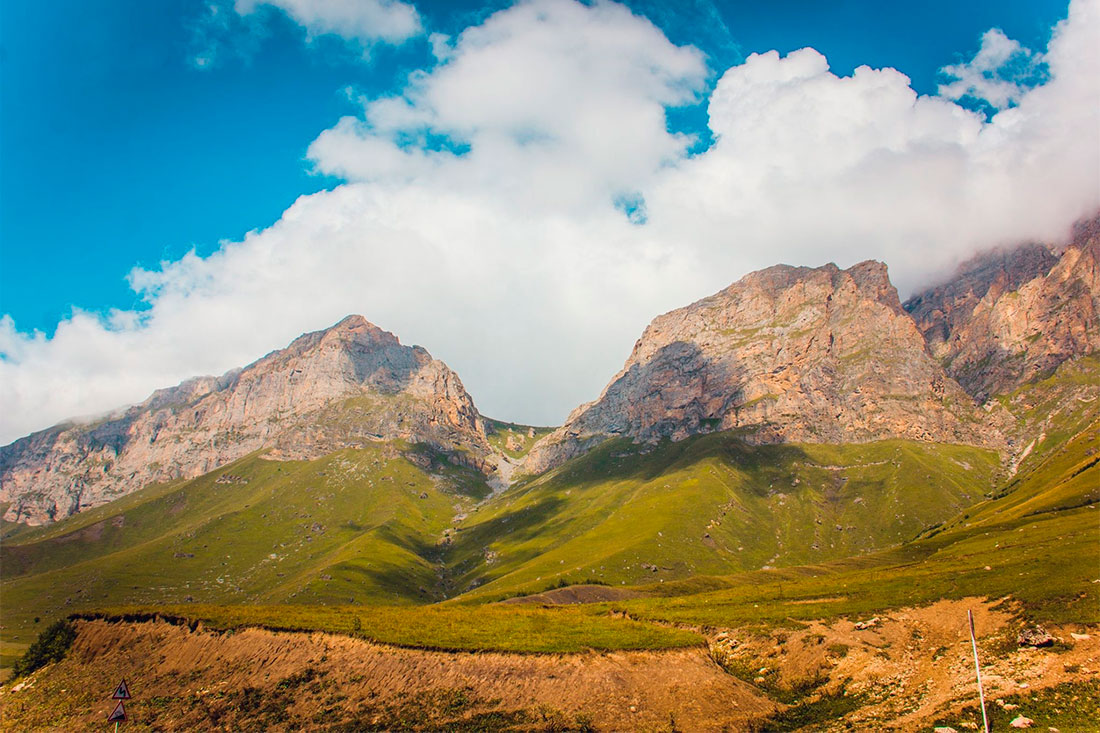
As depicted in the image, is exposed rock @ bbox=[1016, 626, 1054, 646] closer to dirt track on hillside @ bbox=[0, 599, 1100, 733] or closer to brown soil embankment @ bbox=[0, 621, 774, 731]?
→ dirt track on hillside @ bbox=[0, 599, 1100, 733]

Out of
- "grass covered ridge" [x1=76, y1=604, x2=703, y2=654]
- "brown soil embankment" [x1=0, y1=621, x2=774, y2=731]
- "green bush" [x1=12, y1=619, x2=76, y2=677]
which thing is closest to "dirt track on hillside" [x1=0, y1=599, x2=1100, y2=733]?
"brown soil embankment" [x1=0, y1=621, x2=774, y2=731]

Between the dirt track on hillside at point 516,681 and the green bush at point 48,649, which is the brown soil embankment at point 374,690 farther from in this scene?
the green bush at point 48,649

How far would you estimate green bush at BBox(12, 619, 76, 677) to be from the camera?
66.6 m

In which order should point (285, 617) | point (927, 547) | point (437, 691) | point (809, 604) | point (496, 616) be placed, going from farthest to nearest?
point (927, 547)
point (809, 604)
point (496, 616)
point (285, 617)
point (437, 691)

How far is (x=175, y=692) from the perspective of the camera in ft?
183

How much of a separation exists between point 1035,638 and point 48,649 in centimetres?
9579

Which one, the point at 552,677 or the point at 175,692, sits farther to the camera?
the point at 175,692

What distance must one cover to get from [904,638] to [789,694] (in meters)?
15.8

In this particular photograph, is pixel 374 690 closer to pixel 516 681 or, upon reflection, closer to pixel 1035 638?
pixel 516 681

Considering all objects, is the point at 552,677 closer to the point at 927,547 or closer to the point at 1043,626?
the point at 1043,626

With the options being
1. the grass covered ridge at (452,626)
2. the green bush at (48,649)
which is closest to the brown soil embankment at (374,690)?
the grass covered ridge at (452,626)

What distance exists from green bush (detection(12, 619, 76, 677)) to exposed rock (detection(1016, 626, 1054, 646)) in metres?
92.7

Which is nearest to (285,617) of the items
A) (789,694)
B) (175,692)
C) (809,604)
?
(175,692)

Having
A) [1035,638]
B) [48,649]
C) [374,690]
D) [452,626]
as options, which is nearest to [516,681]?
[374,690]
